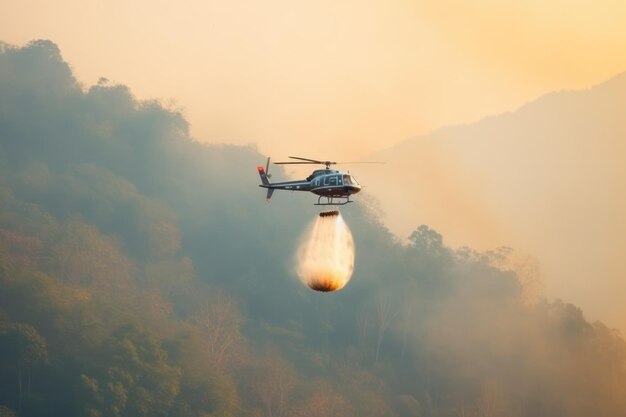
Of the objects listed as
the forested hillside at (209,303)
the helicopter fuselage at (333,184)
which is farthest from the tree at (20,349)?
the helicopter fuselage at (333,184)

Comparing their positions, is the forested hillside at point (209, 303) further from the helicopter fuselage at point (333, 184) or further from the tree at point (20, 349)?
the helicopter fuselage at point (333, 184)

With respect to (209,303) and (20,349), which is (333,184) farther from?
(209,303)

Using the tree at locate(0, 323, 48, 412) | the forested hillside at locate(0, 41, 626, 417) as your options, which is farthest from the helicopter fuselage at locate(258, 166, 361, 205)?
the tree at locate(0, 323, 48, 412)

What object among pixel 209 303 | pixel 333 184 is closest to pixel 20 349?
pixel 209 303

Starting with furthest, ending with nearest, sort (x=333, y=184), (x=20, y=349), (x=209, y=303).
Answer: (x=209, y=303)
(x=20, y=349)
(x=333, y=184)

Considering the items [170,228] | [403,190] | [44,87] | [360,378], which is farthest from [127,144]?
[403,190]

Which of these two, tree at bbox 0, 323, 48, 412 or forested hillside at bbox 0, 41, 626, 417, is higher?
forested hillside at bbox 0, 41, 626, 417

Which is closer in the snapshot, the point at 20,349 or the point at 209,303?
the point at 20,349

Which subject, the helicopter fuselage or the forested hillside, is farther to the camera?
the forested hillside

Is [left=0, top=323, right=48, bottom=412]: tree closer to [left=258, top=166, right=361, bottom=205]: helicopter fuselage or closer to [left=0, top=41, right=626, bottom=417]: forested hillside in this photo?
[left=0, top=41, right=626, bottom=417]: forested hillside
